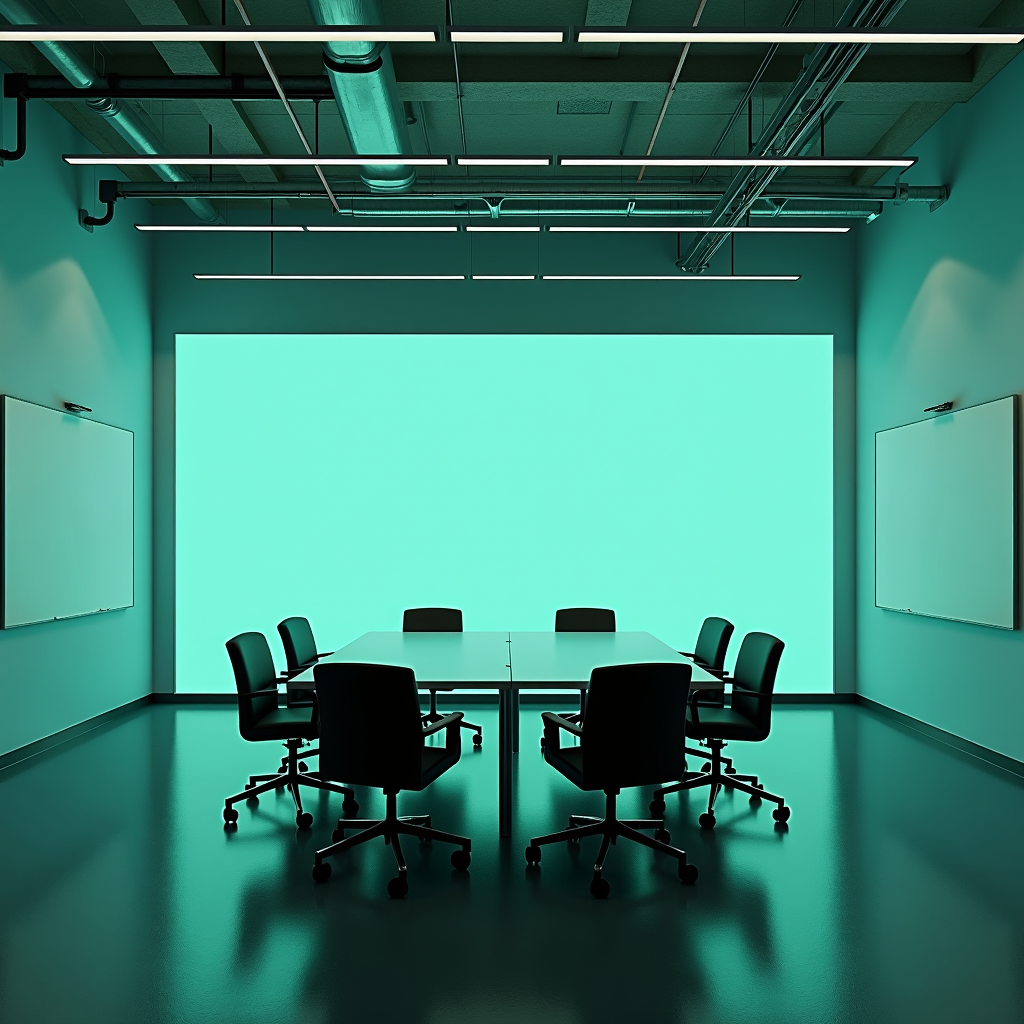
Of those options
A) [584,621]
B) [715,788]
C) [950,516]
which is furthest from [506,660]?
[950,516]

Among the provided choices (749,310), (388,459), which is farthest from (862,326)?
(388,459)

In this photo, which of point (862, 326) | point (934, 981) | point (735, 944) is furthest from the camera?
point (862, 326)

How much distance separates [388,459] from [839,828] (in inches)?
202

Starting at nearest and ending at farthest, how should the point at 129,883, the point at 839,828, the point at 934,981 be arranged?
the point at 934,981
the point at 129,883
the point at 839,828

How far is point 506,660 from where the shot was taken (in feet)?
15.3

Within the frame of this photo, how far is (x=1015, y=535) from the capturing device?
544cm

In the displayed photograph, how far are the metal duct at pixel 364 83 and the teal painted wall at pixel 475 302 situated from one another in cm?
225

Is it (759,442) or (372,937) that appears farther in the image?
(759,442)

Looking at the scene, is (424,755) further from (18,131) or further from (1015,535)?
(18,131)

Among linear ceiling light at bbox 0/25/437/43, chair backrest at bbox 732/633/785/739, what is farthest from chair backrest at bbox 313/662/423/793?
linear ceiling light at bbox 0/25/437/43

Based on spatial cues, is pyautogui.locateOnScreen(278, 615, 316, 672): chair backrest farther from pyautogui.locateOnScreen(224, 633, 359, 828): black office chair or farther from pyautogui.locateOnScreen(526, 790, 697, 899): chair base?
pyautogui.locateOnScreen(526, 790, 697, 899): chair base

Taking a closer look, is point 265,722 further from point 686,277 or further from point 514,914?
point 686,277

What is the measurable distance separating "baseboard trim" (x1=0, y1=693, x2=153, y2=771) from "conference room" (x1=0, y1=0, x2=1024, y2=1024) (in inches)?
2.1

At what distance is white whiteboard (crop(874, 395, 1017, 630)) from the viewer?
219 inches
